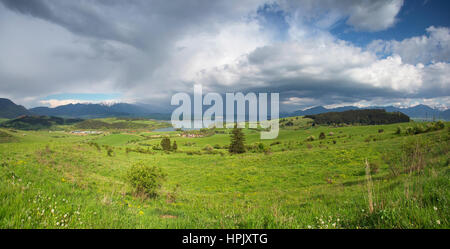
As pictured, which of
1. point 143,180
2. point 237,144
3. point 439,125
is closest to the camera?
point 143,180

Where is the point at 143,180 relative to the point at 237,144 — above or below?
above

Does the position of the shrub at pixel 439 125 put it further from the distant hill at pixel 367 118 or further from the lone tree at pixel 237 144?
the distant hill at pixel 367 118

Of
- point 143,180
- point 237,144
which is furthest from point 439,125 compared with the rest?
point 143,180

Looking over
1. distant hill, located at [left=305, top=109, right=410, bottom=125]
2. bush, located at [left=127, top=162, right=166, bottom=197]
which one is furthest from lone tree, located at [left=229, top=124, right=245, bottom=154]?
distant hill, located at [left=305, top=109, right=410, bottom=125]

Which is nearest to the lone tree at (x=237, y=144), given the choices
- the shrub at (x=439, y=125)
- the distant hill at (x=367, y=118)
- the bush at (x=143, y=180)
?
the shrub at (x=439, y=125)

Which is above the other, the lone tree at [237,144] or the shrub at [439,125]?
the shrub at [439,125]

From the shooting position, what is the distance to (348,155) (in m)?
→ 32.5

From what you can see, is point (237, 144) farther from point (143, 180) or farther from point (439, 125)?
point (143, 180)

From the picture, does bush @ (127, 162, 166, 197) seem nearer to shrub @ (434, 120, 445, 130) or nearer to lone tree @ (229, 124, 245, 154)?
lone tree @ (229, 124, 245, 154)

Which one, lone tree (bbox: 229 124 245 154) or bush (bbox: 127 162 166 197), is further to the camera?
lone tree (bbox: 229 124 245 154)

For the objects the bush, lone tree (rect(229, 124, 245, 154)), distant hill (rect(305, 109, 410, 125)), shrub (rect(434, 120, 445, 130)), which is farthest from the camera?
distant hill (rect(305, 109, 410, 125))

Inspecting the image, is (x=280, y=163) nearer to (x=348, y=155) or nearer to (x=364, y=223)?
(x=348, y=155)
